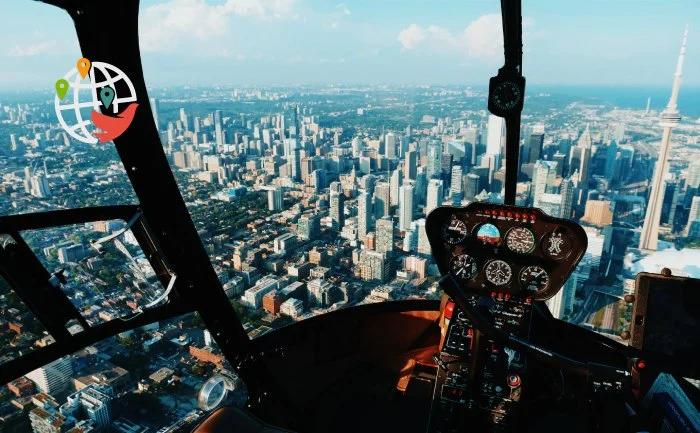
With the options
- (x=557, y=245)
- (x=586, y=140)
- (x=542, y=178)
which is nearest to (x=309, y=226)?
(x=542, y=178)

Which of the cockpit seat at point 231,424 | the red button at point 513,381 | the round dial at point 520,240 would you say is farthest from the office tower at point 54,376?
the round dial at point 520,240

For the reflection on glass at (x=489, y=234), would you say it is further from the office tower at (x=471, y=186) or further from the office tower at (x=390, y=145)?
the office tower at (x=390, y=145)

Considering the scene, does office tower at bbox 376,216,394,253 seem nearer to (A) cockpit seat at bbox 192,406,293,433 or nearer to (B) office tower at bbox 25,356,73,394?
(B) office tower at bbox 25,356,73,394

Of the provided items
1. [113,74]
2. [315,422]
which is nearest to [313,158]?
[315,422]

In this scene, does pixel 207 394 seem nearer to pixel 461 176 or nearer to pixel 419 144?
pixel 461 176

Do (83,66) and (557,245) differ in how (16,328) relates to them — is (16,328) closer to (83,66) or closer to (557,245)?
(83,66)

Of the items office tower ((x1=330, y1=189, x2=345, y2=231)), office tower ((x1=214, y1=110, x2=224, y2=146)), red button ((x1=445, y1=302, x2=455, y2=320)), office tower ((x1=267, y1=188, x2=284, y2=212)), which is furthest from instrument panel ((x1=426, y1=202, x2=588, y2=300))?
office tower ((x1=330, y1=189, x2=345, y2=231))
